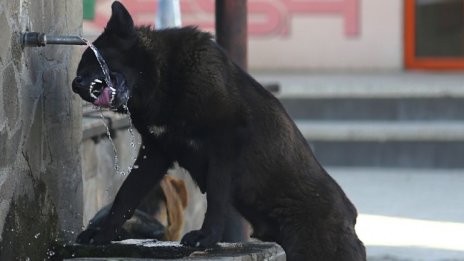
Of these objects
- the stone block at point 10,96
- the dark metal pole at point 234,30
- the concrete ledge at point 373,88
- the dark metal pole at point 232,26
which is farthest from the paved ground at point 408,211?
the stone block at point 10,96

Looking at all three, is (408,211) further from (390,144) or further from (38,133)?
(38,133)

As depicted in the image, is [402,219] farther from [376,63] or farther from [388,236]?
[376,63]

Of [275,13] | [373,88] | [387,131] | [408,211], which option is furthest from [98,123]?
[275,13]

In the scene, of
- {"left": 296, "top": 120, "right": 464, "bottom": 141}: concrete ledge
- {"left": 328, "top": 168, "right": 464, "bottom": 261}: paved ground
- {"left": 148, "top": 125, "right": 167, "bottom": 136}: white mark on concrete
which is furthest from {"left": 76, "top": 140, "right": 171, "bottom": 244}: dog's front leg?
{"left": 296, "top": 120, "right": 464, "bottom": 141}: concrete ledge

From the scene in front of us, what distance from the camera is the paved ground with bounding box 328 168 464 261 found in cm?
739

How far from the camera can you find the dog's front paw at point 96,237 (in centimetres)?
467

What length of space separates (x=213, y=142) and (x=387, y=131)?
20.6ft

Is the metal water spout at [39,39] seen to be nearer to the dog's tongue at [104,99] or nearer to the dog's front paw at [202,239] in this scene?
the dog's tongue at [104,99]

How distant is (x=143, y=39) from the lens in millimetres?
4492

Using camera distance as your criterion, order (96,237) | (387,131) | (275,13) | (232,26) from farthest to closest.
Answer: (275,13) < (387,131) < (232,26) < (96,237)

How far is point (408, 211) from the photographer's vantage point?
8.62m

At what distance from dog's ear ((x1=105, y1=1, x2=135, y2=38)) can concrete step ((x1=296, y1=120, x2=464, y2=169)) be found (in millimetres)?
6331

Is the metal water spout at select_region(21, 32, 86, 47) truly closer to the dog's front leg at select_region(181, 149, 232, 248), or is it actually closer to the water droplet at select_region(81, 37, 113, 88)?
the water droplet at select_region(81, 37, 113, 88)

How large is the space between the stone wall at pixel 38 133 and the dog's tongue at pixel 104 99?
383 millimetres
